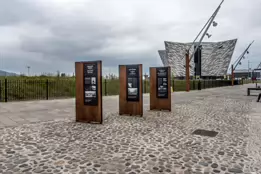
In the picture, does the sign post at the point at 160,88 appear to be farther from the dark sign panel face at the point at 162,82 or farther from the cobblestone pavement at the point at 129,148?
the cobblestone pavement at the point at 129,148

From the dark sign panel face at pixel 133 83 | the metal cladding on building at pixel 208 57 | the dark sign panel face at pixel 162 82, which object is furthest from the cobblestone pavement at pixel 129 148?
the metal cladding on building at pixel 208 57

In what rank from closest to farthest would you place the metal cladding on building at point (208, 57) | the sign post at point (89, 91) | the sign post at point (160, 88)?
1. the sign post at point (89, 91)
2. the sign post at point (160, 88)
3. the metal cladding on building at point (208, 57)

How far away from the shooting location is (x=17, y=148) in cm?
414

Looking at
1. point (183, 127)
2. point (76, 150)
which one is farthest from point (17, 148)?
point (183, 127)

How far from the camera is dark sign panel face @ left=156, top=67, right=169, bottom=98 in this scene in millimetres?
9086

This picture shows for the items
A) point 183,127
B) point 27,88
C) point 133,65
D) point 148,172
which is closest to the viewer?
point 148,172

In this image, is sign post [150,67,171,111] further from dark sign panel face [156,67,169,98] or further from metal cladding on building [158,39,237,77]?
metal cladding on building [158,39,237,77]

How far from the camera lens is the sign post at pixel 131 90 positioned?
780 centimetres

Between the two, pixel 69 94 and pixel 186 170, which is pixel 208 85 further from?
pixel 186 170

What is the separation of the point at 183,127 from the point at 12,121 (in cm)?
537

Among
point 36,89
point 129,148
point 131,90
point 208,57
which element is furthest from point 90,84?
point 208,57

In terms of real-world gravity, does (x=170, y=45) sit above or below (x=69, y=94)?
above

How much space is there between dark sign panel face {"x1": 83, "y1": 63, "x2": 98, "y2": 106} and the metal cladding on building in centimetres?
8191

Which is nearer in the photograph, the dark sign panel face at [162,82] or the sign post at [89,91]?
the sign post at [89,91]
